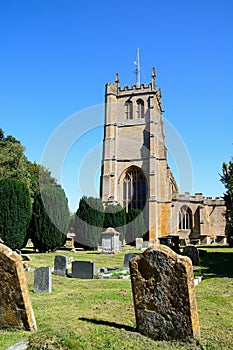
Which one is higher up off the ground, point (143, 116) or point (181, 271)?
point (143, 116)

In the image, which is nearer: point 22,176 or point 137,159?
point 22,176

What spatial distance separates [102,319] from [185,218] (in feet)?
118

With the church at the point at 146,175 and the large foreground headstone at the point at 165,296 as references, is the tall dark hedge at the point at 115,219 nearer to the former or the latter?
the church at the point at 146,175

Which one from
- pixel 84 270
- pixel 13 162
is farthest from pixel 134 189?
pixel 84 270

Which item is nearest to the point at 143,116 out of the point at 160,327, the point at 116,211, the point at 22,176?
the point at 116,211

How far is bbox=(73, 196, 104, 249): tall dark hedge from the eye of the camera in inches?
1036

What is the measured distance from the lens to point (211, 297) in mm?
7453

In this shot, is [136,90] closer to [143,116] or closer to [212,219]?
[143,116]

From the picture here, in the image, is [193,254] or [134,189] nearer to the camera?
[193,254]

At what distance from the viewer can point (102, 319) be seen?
560cm

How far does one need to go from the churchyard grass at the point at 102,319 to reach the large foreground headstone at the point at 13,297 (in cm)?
16

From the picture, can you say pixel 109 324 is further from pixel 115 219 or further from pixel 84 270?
pixel 115 219

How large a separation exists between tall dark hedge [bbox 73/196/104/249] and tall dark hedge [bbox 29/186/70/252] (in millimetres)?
3808

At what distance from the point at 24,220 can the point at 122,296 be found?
1375 cm
